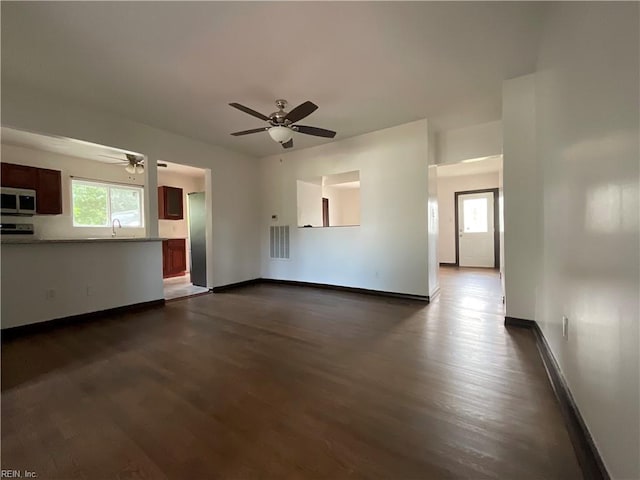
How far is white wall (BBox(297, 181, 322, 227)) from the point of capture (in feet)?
18.6

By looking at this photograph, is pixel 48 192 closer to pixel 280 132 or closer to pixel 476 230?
pixel 280 132

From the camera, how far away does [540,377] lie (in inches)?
76.7

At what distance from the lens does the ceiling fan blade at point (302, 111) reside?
272cm

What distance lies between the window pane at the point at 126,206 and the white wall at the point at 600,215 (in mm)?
7456

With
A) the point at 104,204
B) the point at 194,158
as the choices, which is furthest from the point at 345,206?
the point at 104,204

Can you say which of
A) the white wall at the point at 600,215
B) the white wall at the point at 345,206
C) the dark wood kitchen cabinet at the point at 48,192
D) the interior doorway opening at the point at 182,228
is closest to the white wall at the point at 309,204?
the interior doorway opening at the point at 182,228

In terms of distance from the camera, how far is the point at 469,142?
4.27 meters

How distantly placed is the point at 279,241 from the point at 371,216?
86.9 inches

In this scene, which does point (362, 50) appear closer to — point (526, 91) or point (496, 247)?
point (526, 91)

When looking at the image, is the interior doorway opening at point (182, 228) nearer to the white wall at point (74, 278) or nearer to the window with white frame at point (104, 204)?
the window with white frame at point (104, 204)

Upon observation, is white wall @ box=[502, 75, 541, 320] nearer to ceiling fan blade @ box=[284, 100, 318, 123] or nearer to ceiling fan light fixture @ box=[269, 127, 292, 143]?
ceiling fan blade @ box=[284, 100, 318, 123]

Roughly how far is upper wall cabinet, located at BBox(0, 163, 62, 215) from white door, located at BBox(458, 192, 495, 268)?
9469 millimetres

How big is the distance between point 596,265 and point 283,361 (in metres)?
2.09

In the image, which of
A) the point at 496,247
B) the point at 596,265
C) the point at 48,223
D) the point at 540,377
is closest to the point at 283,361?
the point at 540,377
